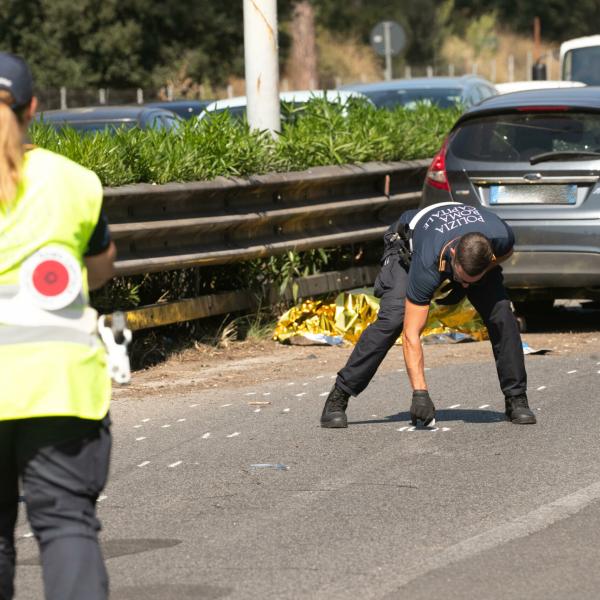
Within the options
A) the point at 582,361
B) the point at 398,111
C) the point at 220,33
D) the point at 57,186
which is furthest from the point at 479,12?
the point at 57,186

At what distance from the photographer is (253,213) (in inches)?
428

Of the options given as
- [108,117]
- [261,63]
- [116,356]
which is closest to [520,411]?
[116,356]

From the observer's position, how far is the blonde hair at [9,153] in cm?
367

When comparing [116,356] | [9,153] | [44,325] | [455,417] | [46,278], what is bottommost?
[455,417]

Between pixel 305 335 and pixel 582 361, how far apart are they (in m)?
2.04

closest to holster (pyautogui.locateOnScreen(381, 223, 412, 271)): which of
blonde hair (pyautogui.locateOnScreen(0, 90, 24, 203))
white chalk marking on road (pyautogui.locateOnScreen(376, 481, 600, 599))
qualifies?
white chalk marking on road (pyautogui.locateOnScreen(376, 481, 600, 599))

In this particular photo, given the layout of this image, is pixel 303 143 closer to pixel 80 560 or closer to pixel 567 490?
pixel 567 490

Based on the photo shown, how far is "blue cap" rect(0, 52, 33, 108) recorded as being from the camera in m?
3.79

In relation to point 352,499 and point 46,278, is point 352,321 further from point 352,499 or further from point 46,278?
point 46,278

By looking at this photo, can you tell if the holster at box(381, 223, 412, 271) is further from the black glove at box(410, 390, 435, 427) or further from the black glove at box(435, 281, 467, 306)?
the black glove at box(410, 390, 435, 427)

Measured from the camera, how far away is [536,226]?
10.7 m

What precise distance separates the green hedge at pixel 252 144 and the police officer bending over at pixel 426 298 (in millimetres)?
2514

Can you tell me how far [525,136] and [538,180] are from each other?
0.43 m

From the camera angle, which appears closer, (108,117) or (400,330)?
(400,330)
